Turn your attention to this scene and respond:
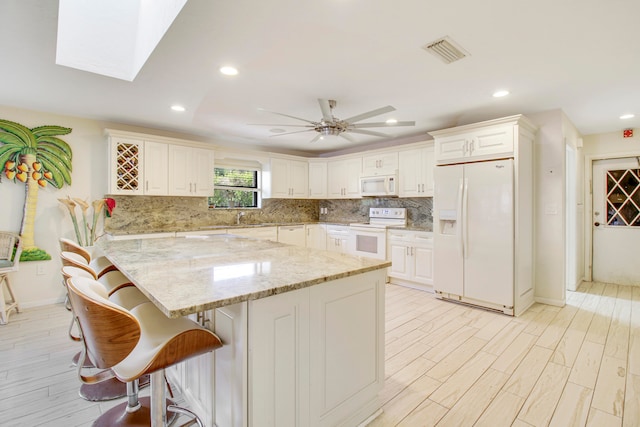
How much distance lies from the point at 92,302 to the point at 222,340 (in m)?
0.54

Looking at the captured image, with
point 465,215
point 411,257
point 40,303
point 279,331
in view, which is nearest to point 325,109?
point 465,215

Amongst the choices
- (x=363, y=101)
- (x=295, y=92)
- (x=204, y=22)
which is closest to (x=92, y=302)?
(x=204, y=22)

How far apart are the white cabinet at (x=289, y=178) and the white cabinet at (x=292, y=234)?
0.65 m

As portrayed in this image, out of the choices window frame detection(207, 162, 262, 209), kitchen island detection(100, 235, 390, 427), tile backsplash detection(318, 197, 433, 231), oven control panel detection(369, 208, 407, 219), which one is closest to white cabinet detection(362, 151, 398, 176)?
tile backsplash detection(318, 197, 433, 231)

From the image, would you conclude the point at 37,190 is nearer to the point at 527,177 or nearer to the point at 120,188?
the point at 120,188

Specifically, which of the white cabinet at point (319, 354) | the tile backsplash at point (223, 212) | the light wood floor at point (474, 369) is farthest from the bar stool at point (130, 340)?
the tile backsplash at point (223, 212)

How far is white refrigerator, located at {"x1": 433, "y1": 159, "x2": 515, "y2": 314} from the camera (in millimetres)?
3377

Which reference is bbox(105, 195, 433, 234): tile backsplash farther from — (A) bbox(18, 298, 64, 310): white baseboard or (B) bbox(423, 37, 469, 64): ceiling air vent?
(B) bbox(423, 37, 469, 64): ceiling air vent

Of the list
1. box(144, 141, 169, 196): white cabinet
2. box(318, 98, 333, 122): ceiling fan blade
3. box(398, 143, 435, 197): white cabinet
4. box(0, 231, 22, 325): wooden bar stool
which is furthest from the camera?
box(398, 143, 435, 197): white cabinet

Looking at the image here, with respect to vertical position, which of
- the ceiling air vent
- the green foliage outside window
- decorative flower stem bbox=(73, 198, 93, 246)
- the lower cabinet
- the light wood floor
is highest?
the ceiling air vent

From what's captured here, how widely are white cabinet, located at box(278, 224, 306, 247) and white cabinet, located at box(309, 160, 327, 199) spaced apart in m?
0.82

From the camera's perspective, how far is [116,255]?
2.18 meters

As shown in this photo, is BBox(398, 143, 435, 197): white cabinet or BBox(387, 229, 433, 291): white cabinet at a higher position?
BBox(398, 143, 435, 197): white cabinet

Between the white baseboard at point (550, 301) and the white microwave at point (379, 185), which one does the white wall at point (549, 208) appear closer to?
the white baseboard at point (550, 301)
